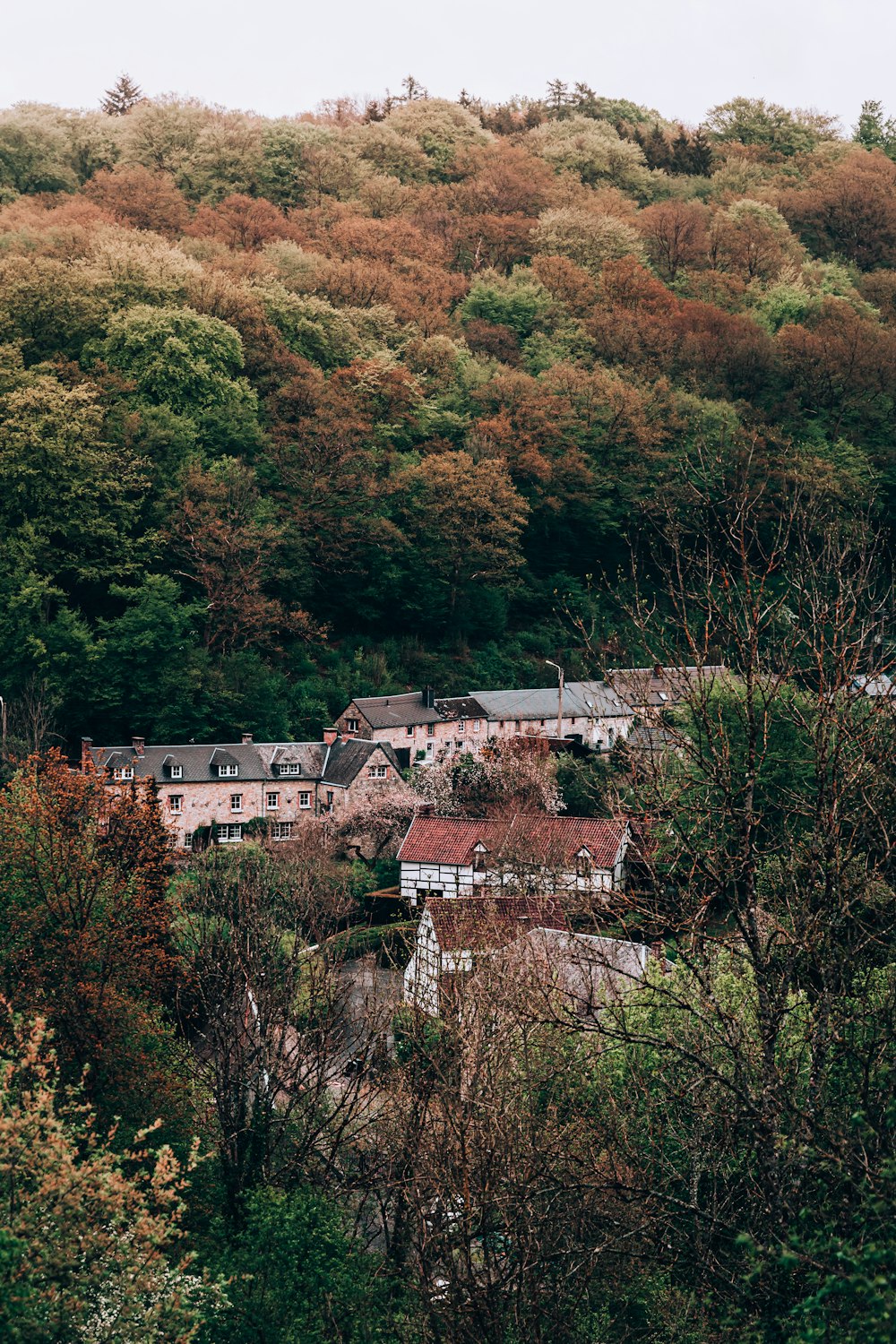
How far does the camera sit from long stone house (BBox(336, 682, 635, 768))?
43156 millimetres

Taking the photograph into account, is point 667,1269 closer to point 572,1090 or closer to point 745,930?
point 572,1090

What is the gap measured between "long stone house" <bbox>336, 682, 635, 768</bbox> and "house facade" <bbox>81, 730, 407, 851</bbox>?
220cm

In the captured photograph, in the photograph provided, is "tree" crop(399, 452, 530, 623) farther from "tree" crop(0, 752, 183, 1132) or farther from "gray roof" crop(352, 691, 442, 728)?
"tree" crop(0, 752, 183, 1132)

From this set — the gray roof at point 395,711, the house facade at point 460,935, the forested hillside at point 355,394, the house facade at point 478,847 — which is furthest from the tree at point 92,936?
the gray roof at point 395,711

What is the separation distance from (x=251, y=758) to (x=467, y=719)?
846 centimetres

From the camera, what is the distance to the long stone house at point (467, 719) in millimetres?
43156

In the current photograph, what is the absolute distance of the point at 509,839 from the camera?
3134 centimetres

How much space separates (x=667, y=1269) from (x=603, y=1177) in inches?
76.4

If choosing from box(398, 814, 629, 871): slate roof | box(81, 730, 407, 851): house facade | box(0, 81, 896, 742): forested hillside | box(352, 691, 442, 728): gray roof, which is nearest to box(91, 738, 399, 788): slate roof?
box(81, 730, 407, 851): house facade

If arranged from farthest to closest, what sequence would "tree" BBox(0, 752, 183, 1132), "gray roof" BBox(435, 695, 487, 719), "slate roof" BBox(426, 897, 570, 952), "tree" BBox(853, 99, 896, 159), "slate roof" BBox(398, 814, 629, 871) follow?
"tree" BBox(853, 99, 896, 159) → "gray roof" BBox(435, 695, 487, 719) → "slate roof" BBox(398, 814, 629, 871) → "tree" BBox(0, 752, 183, 1132) → "slate roof" BBox(426, 897, 570, 952)

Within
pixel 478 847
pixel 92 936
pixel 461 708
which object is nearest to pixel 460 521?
pixel 461 708

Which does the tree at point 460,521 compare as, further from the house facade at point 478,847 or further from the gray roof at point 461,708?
the house facade at point 478,847

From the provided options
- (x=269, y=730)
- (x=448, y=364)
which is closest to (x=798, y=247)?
(x=448, y=364)

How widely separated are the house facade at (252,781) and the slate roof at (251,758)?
0.09 feet
